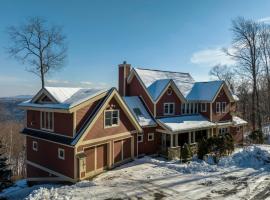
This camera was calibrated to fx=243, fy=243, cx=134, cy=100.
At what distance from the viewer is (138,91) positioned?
24.3 meters

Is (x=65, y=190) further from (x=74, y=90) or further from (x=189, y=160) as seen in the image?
(x=189, y=160)

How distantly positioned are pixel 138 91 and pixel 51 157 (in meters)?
10.7

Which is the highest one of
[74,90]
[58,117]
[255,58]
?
[255,58]

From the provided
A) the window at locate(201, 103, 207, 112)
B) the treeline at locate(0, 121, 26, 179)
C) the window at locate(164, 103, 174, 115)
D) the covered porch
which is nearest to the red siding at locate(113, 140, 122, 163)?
the covered porch

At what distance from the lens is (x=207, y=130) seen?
25.0 meters

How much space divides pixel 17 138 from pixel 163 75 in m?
39.6

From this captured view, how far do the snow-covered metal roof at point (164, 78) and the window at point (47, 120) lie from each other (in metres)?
9.78

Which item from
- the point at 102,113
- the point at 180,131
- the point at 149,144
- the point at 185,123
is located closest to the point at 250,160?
the point at 180,131

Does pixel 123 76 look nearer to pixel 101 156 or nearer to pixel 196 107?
pixel 196 107

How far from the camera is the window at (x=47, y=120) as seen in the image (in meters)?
17.2

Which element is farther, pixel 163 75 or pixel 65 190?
pixel 163 75

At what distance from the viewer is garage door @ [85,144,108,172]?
16.2 metres

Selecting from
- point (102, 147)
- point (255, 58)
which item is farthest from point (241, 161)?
point (255, 58)

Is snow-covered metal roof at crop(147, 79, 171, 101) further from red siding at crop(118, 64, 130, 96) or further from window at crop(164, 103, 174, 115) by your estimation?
red siding at crop(118, 64, 130, 96)
